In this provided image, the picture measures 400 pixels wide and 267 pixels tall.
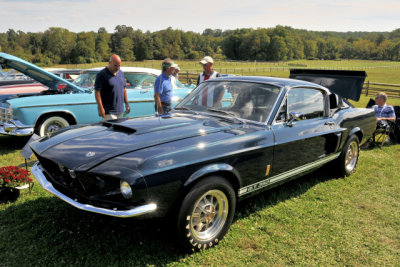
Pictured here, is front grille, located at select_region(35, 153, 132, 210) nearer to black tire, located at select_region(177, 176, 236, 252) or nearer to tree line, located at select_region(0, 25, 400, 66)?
black tire, located at select_region(177, 176, 236, 252)

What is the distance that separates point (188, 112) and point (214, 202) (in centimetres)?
142

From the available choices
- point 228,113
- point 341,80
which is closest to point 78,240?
point 228,113

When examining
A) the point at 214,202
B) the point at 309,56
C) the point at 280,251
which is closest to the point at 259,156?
the point at 214,202

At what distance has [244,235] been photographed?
10.6 ft

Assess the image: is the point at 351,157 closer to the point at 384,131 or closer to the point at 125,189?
the point at 384,131

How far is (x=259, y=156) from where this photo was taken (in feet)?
10.5

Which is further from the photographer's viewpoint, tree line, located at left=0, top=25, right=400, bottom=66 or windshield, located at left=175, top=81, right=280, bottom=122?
tree line, located at left=0, top=25, right=400, bottom=66

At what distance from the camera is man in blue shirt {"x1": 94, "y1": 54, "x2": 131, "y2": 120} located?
4867 millimetres

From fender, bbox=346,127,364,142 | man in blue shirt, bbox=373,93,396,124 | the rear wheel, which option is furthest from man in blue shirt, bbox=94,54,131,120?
man in blue shirt, bbox=373,93,396,124

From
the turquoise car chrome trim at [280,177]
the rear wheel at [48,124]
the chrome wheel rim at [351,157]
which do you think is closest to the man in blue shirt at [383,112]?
the chrome wheel rim at [351,157]

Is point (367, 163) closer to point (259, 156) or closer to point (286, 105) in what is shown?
point (286, 105)

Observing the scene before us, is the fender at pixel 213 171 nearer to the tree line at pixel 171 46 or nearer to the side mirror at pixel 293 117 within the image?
the side mirror at pixel 293 117

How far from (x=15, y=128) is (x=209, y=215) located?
15.8 feet

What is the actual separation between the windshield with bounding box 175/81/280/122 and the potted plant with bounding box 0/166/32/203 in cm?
222
